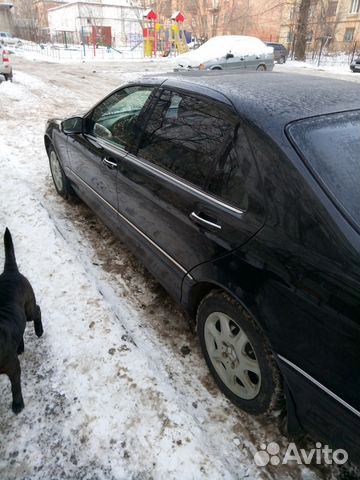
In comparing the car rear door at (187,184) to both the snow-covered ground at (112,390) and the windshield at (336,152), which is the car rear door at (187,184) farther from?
the snow-covered ground at (112,390)

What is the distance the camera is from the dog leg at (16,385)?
6.69 feet

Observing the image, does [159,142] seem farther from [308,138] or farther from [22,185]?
[22,185]

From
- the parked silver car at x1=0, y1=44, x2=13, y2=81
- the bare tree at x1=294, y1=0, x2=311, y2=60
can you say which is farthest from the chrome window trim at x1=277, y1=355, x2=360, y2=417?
the bare tree at x1=294, y1=0, x2=311, y2=60

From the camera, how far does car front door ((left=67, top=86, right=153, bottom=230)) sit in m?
3.08

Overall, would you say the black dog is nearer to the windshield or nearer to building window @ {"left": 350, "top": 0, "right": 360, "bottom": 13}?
the windshield

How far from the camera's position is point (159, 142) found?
105 inches

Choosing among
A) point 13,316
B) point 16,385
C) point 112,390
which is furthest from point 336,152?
point 16,385

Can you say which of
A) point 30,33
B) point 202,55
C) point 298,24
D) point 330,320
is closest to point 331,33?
point 298,24

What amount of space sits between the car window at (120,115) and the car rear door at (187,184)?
0.23 m

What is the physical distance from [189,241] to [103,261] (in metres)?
1.63

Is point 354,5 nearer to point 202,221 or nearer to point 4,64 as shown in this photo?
point 4,64

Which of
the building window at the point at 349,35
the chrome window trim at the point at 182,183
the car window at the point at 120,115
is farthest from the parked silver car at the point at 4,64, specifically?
the building window at the point at 349,35

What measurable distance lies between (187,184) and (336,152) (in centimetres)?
90

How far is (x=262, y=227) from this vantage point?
5.71 feet
